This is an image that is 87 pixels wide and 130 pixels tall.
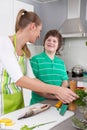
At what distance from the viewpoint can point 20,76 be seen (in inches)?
45.7

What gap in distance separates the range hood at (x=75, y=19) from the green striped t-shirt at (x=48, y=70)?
1410 mm

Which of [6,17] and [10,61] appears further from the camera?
[6,17]

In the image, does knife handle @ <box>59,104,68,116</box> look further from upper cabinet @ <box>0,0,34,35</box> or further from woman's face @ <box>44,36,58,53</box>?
upper cabinet @ <box>0,0,34,35</box>

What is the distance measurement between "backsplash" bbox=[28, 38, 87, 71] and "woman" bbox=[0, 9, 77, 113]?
75.0 inches

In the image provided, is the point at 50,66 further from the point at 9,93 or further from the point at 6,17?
the point at 6,17

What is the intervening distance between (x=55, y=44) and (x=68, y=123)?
1044mm

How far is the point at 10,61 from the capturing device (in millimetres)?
1168

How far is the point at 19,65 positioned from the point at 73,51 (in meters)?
2.28

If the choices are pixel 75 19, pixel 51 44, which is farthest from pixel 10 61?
pixel 75 19

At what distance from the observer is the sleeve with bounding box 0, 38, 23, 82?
1.15 m

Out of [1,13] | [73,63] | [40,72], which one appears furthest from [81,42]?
[40,72]

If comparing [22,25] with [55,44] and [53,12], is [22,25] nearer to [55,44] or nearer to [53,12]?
[55,44]

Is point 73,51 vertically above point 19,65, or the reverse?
point 19,65

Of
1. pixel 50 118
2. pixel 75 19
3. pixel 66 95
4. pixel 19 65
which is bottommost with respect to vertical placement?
pixel 50 118
